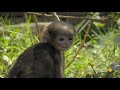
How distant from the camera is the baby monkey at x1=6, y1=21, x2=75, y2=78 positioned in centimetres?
329

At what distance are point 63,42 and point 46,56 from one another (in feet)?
1.08

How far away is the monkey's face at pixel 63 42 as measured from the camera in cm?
368

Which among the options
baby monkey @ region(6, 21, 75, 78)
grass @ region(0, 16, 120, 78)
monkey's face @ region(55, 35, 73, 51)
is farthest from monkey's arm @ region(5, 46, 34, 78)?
grass @ region(0, 16, 120, 78)

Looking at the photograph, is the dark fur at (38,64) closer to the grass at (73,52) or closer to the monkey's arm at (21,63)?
the monkey's arm at (21,63)

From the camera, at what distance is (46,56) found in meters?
3.44

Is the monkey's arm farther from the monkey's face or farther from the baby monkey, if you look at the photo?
the monkey's face

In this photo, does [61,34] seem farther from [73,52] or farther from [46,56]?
[73,52]

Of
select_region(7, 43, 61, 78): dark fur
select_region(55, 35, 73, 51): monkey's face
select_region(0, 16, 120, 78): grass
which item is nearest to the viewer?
select_region(7, 43, 61, 78): dark fur

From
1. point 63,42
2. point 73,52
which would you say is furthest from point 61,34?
point 73,52

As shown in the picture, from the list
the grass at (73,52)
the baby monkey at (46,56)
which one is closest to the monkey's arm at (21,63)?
the baby monkey at (46,56)

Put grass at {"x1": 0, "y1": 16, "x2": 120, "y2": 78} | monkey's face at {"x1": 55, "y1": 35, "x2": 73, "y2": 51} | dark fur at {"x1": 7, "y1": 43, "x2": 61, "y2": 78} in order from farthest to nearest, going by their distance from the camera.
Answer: grass at {"x1": 0, "y1": 16, "x2": 120, "y2": 78}, monkey's face at {"x1": 55, "y1": 35, "x2": 73, "y2": 51}, dark fur at {"x1": 7, "y1": 43, "x2": 61, "y2": 78}

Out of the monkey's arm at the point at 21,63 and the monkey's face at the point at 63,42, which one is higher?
the monkey's face at the point at 63,42
